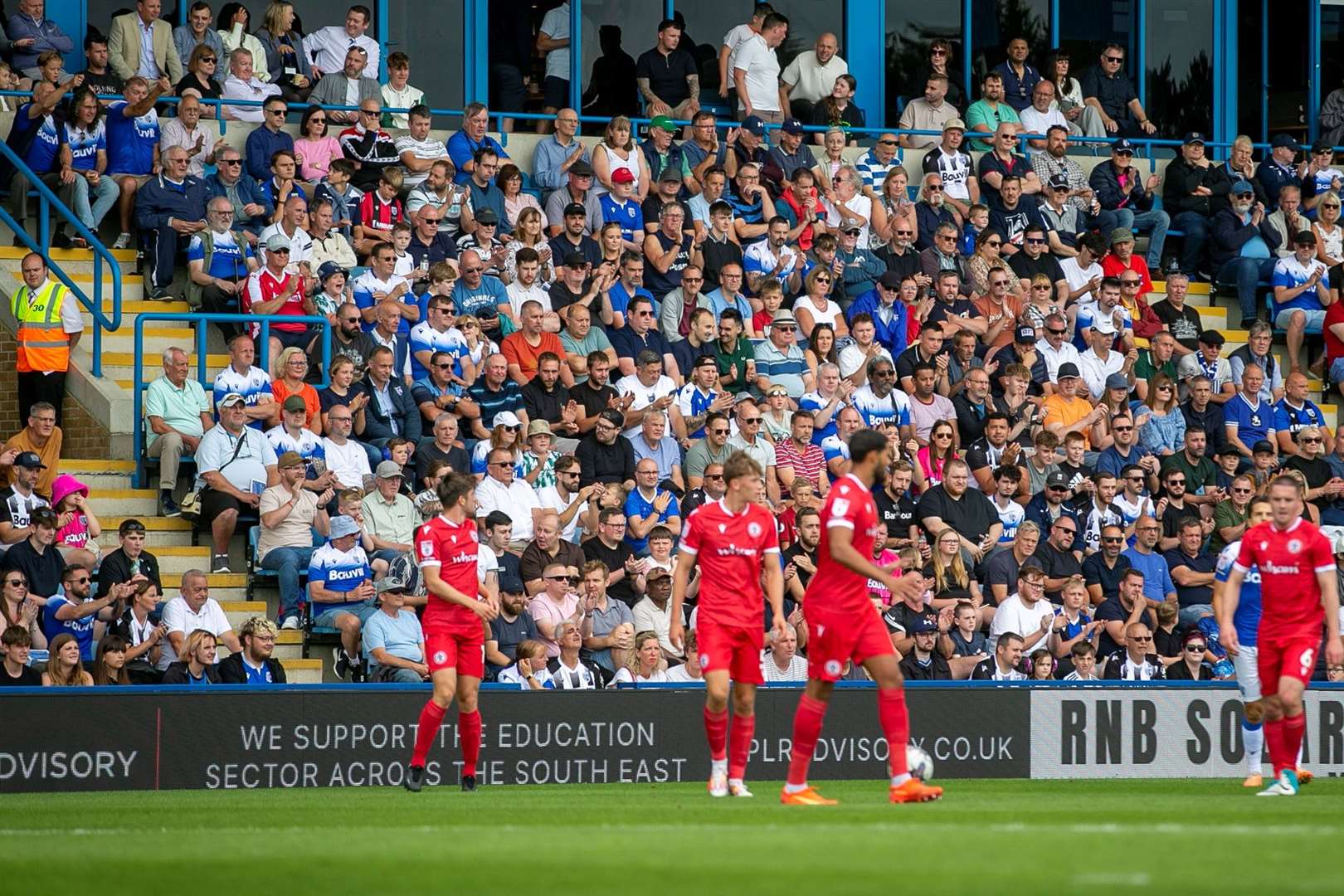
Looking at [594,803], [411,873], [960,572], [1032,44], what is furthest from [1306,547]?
[1032,44]

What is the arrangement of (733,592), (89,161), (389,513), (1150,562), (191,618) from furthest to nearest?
(1150,562)
(89,161)
(389,513)
(191,618)
(733,592)

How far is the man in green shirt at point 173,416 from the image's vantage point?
58.4 ft

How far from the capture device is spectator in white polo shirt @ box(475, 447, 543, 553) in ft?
58.7

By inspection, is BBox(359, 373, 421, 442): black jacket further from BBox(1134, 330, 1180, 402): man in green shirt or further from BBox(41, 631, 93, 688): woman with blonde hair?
BBox(1134, 330, 1180, 402): man in green shirt

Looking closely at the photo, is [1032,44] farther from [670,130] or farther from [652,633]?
[652,633]

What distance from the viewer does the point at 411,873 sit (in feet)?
26.2

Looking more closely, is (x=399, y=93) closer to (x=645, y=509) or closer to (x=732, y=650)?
(x=645, y=509)

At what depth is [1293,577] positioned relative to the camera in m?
12.9

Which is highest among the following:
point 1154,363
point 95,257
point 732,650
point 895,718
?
point 95,257

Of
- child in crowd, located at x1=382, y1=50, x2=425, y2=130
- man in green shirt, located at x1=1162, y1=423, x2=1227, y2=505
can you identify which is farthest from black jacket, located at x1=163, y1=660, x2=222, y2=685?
man in green shirt, located at x1=1162, y1=423, x2=1227, y2=505

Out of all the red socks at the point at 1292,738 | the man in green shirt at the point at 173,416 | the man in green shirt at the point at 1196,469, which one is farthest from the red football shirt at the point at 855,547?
the man in green shirt at the point at 1196,469

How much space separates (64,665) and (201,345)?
4153mm

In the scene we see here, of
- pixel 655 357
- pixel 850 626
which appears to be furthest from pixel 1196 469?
pixel 850 626

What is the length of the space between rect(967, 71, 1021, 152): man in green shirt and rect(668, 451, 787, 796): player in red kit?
43.5 feet
